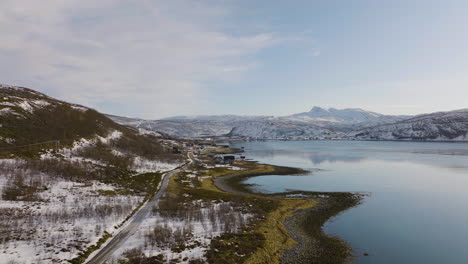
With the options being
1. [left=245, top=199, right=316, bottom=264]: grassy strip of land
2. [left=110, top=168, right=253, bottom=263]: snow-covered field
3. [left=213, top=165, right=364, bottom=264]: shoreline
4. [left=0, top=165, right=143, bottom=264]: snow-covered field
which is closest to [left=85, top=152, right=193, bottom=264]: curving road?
[left=110, top=168, right=253, bottom=263]: snow-covered field

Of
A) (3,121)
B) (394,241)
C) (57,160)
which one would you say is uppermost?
(3,121)

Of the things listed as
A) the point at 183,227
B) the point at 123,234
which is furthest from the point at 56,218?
the point at 183,227

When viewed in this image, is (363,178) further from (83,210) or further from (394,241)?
(83,210)

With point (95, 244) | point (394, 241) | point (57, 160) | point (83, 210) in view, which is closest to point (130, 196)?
point (83, 210)

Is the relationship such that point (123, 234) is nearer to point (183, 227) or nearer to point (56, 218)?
point (183, 227)

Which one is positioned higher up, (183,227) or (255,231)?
(183,227)

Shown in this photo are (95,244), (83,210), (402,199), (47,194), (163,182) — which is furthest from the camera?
(163,182)

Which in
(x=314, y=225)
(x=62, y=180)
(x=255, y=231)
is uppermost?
(x=62, y=180)

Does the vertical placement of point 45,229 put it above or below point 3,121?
below
